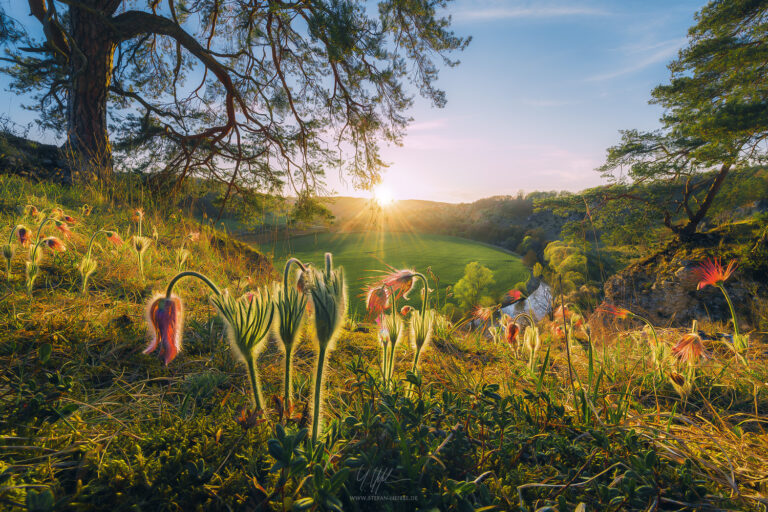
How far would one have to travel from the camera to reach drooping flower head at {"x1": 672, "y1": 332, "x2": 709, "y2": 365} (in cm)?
164

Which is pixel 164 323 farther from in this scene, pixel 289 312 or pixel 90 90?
pixel 90 90

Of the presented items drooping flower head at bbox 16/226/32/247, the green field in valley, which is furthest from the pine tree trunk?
the green field in valley

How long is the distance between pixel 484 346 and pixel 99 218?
553 centimetres

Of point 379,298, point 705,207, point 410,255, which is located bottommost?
point 410,255

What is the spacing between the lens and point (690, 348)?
5.51 ft

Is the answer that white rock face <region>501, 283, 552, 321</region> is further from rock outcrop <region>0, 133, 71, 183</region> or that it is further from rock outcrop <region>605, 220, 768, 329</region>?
rock outcrop <region>0, 133, 71, 183</region>

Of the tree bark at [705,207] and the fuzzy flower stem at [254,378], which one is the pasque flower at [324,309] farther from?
the tree bark at [705,207]

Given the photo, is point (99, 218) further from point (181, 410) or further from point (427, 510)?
point (427, 510)

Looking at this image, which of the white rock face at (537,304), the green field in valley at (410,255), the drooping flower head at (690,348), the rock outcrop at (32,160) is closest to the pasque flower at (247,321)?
the white rock face at (537,304)

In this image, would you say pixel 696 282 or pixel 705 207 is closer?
pixel 696 282

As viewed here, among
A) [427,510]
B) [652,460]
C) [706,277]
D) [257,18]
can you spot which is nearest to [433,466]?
[427,510]

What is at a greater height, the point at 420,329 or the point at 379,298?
the point at 379,298

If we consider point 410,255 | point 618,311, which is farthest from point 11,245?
point 410,255

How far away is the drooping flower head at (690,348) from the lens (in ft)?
5.37
